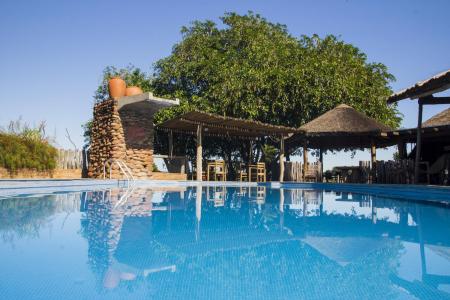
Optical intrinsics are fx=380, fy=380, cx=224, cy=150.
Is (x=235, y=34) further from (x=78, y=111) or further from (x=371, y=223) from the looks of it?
Result: (x=371, y=223)

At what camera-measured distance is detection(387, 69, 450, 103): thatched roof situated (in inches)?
343

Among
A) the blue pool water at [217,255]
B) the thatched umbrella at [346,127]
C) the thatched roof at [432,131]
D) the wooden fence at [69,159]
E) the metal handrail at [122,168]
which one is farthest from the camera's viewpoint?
the thatched umbrella at [346,127]

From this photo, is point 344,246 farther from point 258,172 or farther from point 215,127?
point 258,172

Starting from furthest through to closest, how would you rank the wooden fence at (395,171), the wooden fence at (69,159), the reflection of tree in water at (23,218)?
1. the wooden fence at (69,159)
2. the wooden fence at (395,171)
3. the reflection of tree in water at (23,218)

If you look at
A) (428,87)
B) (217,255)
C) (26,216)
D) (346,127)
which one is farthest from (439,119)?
(26,216)

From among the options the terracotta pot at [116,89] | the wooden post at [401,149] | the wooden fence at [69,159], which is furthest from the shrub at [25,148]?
the wooden post at [401,149]

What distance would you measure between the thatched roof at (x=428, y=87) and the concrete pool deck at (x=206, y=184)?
2429 mm

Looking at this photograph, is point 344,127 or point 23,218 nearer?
point 23,218

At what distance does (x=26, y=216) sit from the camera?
19.7 ft

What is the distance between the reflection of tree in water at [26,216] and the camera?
4.63 metres

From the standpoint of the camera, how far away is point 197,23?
20.8m

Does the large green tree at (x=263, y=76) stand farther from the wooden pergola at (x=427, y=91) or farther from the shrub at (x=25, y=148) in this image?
the wooden pergola at (x=427, y=91)

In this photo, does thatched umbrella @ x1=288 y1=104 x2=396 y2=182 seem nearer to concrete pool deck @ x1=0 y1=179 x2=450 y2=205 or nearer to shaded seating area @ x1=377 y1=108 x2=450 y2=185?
shaded seating area @ x1=377 y1=108 x2=450 y2=185

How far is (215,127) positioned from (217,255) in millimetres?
11759
